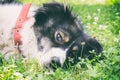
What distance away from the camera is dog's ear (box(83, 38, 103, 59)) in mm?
3997

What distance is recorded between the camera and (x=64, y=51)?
3.97 meters

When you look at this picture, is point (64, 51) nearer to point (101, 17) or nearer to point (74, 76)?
point (74, 76)

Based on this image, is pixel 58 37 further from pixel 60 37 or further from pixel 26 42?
pixel 26 42

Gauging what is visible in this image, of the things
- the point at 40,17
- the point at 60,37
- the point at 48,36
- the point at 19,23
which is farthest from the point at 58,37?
the point at 19,23

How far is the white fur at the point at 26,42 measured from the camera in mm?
3881

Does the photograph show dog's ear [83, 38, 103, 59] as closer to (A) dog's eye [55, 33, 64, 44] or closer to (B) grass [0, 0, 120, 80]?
(B) grass [0, 0, 120, 80]

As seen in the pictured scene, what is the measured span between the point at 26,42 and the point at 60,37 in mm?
391

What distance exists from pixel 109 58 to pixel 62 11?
3.45 feet

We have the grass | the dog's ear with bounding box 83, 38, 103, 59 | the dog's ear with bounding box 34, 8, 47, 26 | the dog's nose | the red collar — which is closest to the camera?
the grass

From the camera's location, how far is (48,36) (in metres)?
4.16

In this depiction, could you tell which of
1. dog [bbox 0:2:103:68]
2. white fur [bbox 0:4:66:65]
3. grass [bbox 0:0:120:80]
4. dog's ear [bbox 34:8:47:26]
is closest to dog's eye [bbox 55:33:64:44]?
dog [bbox 0:2:103:68]

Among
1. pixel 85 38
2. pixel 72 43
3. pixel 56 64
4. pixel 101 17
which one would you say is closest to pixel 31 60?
pixel 56 64

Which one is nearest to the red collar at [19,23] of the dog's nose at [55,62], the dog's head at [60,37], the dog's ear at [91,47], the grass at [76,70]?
the dog's head at [60,37]

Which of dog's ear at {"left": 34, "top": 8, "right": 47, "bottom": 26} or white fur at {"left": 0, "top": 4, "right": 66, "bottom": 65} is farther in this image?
dog's ear at {"left": 34, "top": 8, "right": 47, "bottom": 26}
